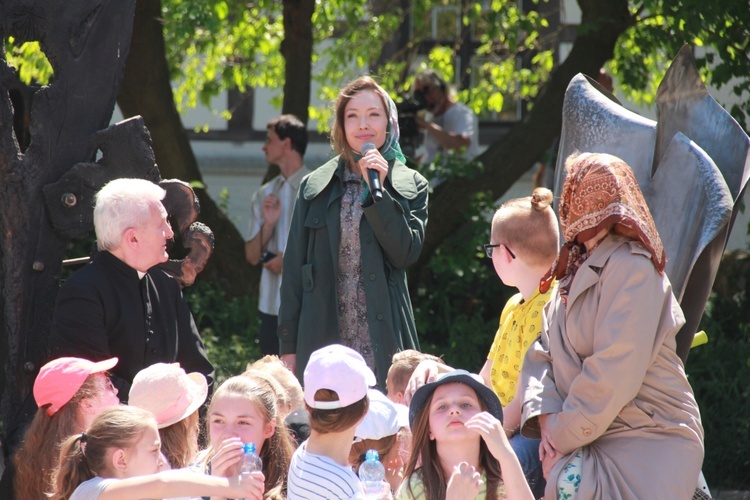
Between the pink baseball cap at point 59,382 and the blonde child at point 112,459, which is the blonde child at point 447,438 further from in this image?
the pink baseball cap at point 59,382

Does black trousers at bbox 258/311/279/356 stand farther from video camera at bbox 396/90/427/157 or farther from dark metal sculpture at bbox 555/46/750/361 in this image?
dark metal sculpture at bbox 555/46/750/361

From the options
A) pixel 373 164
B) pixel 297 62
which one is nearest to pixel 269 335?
pixel 373 164

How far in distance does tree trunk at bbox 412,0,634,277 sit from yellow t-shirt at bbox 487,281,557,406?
4.37m

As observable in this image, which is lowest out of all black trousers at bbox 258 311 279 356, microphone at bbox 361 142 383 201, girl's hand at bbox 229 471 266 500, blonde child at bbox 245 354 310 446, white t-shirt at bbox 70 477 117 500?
black trousers at bbox 258 311 279 356

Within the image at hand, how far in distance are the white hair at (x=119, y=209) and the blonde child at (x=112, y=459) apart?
91 centimetres

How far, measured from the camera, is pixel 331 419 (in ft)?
10.7

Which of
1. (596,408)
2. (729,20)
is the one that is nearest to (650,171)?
(596,408)

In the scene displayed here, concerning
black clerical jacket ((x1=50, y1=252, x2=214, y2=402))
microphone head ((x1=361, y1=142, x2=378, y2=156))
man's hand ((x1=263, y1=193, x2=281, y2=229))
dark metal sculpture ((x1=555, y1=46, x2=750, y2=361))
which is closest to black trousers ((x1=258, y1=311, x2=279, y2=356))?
man's hand ((x1=263, y1=193, x2=281, y2=229))

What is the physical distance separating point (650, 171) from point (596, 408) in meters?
1.15

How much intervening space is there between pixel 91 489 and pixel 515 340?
1577mm

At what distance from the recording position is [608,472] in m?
3.16

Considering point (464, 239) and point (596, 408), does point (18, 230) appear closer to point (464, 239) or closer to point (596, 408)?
point (596, 408)

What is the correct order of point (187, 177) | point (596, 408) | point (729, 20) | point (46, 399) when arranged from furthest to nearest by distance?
point (187, 177), point (729, 20), point (46, 399), point (596, 408)

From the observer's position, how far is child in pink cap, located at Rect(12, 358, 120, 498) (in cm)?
357
